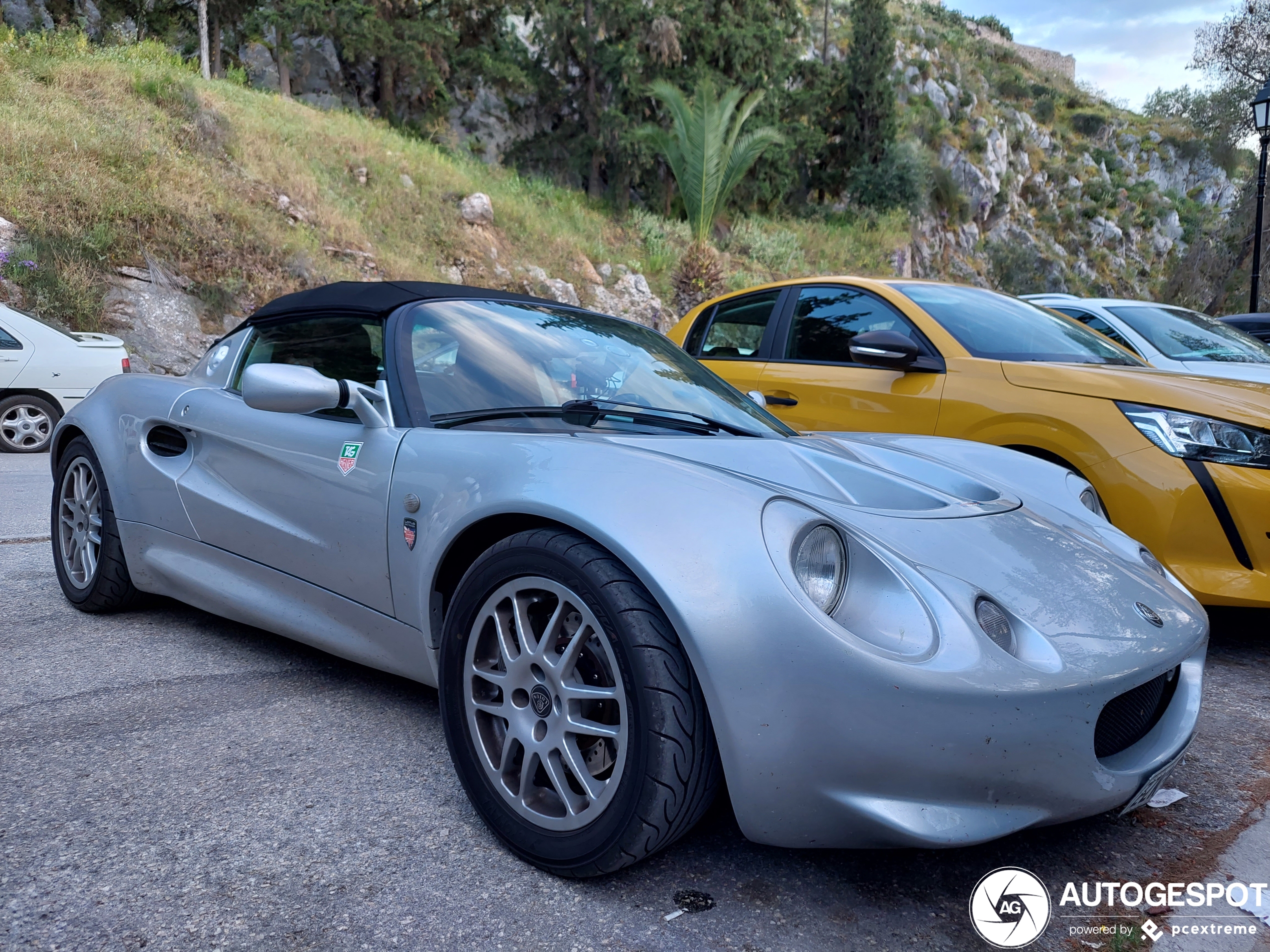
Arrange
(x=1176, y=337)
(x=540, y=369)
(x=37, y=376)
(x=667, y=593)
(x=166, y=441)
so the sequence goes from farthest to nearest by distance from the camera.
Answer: (x=37, y=376)
(x=1176, y=337)
(x=166, y=441)
(x=540, y=369)
(x=667, y=593)

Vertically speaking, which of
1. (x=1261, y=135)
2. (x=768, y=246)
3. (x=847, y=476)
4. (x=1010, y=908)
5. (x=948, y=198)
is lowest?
(x=1010, y=908)

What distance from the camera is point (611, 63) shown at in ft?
75.7

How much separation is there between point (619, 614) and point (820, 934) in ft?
2.15

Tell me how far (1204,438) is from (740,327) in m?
2.52

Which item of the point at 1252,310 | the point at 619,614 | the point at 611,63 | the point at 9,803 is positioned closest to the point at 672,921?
the point at 619,614

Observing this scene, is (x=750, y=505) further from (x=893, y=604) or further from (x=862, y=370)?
(x=862, y=370)

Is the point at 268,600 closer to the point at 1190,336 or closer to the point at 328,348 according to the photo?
the point at 328,348

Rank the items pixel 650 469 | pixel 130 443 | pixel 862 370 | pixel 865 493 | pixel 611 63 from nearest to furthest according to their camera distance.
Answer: pixel 650 469 < pixel 865 493 < pixel 130 443 < pixel 862 370 < pixel 611 63

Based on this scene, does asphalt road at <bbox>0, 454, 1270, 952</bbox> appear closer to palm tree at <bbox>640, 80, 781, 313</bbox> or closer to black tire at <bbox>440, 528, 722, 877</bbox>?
black tire at <bbox>440, 528, 722, 877</bbox>

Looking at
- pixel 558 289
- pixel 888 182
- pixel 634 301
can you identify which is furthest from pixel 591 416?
pixel 888 182

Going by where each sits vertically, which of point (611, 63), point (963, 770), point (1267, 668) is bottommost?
point (1267, 668)

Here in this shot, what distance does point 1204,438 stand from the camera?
10.9 ft

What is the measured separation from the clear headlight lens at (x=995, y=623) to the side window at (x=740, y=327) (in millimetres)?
3447

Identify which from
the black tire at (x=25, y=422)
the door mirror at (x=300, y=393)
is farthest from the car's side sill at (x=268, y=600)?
the black tire at (x=25, y=422)
